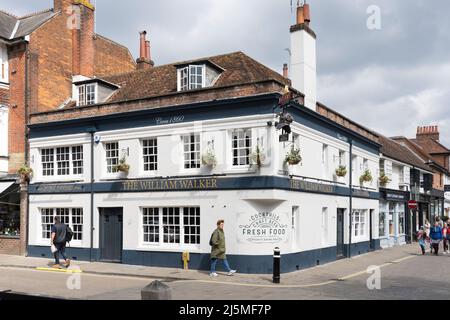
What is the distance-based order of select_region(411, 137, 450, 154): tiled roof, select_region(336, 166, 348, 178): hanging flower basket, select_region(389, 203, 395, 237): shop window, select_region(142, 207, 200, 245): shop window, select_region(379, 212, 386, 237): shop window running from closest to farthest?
select_region(142, 207, 200, 245): shop window → select_region(336, 166, 348, 178): hanging flower basket → select_region(379, 212, 386, 237): shop window → select_region(389, 203, 395, 237): shop window → select_region(411, 137, 450, 154): tiled roof

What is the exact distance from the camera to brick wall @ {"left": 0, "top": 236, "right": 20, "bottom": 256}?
21.5m

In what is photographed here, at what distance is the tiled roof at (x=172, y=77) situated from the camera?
18172 mm

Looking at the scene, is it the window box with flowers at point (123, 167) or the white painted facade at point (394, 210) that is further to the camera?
the white painted facade at point (394, 210)

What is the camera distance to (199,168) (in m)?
17.3

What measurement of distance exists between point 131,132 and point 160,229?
12.6 ft

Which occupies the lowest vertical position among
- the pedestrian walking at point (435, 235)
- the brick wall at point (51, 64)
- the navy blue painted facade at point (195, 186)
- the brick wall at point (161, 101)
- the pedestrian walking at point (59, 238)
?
the pedestrian walking at point (435, 235)

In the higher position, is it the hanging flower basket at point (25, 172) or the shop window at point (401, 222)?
the hanging flower basket at point (25, 172)

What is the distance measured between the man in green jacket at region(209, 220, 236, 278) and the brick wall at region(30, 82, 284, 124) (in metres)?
4.40

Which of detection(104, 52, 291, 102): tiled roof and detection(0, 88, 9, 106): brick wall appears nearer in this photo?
detection(104, 52, 291, 102): tiled roof

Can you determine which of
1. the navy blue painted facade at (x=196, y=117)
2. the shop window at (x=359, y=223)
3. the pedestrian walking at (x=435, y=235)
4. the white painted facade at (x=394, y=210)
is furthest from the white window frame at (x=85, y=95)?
the pedestrian walking at (x=435, y=235)

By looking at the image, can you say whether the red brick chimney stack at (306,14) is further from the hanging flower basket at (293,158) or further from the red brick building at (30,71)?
the red brick building at (30,71)

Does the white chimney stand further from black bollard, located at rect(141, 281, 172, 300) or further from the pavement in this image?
black bollard, located at rect(141, 281, 172, 300)

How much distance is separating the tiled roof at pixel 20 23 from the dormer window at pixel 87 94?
4398 mm

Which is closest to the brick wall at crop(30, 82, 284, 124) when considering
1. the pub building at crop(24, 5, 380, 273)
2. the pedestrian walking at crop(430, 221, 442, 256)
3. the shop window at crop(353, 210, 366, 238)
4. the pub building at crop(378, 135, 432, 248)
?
the pub building at crop(24, 5, 380, 273)
